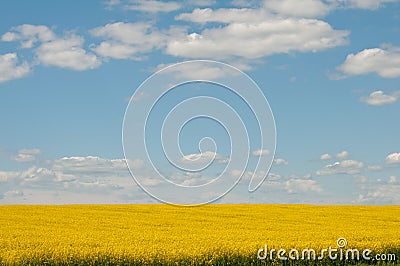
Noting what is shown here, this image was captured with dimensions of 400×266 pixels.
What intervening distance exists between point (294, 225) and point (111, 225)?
26.1 feet

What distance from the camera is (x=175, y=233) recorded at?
21.4m

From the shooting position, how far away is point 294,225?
2595 cm

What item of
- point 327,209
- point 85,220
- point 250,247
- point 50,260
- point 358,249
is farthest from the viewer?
point 327,209

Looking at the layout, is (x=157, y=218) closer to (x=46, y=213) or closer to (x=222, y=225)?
(x=222, y=225)

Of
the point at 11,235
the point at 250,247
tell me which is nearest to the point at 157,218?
the point at 11,235

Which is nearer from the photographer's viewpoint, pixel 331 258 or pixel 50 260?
pixel 50 260

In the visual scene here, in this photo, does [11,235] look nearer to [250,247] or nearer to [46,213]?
[250,247]

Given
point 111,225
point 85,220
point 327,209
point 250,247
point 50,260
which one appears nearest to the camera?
point 50,260

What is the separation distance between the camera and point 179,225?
81.8 ft

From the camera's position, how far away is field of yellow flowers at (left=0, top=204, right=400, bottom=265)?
15516 mm

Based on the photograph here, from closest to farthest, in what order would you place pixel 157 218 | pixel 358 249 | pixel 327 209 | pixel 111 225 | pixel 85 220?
pixel 358 249
pixel 111 225
pixel 85 220
pixel 157 218
pixel 327 209

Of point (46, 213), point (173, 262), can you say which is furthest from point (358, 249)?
point (46, 213)

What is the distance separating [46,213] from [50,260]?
46.5ft

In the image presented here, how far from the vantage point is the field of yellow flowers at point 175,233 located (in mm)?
15516
